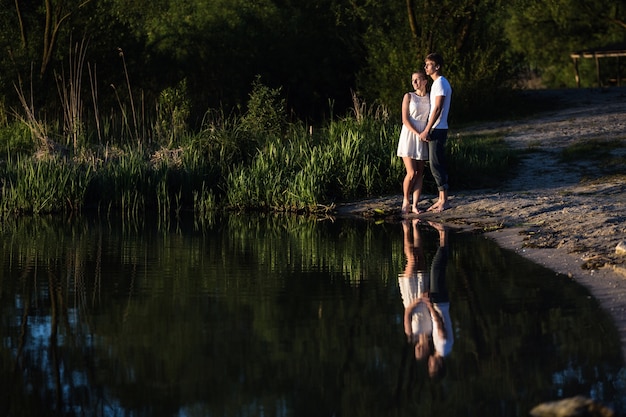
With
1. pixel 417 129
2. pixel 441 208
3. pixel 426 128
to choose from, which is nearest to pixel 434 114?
pixel 426 128

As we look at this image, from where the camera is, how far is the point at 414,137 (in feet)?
48.4

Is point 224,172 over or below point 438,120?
below

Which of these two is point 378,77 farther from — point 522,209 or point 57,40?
point 522,209

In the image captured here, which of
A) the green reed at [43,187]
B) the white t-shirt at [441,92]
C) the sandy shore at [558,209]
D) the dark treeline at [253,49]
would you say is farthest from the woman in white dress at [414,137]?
the dark treeline at [253,49]

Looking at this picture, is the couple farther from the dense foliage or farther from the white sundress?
the dense foliage

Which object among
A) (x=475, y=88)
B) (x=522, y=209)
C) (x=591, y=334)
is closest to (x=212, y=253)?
(x=522, y=209)

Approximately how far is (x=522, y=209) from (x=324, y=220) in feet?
8.27

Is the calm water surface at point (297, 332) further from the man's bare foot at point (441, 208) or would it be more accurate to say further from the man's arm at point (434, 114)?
the man's bare foot at point (441, 208)

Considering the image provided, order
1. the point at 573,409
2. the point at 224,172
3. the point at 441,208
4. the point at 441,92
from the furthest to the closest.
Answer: the point at 224,172 < the point at 441,208 < the point at 441,92 < the point at 573,409

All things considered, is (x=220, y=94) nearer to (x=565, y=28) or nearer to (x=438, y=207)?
(x=438, y=207)

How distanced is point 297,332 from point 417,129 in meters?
7.00

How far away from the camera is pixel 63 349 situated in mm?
7551

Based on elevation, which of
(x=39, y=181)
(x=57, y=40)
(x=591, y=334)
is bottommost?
(x=591, y=334)

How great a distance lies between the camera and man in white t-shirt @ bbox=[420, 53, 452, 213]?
14102 millimetres
